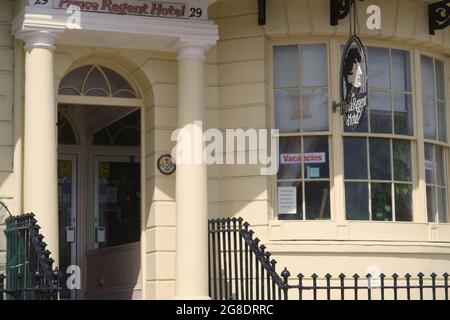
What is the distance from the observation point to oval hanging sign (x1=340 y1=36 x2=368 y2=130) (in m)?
12.0

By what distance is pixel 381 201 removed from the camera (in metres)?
13.1

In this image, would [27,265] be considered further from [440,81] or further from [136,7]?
[440,81]

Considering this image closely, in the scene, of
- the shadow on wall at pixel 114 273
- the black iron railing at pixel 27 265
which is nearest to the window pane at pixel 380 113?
the shadow on wall at pixel 114 273

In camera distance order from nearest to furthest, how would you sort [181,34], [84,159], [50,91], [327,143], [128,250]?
1. [50,91]
2. [181,34]
3. [327,143]
4. [128,250]
5. [84,159]

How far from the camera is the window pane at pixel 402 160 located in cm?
1327

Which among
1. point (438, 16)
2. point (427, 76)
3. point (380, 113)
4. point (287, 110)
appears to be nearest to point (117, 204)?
point (287, 110)

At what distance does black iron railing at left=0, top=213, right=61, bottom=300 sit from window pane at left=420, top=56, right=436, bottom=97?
6.00 meters

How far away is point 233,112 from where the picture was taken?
1310cm

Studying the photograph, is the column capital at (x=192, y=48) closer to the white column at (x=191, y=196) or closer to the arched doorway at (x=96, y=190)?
the white column at (x=191, y=196)

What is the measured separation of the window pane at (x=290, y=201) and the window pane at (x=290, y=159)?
0.13 meters

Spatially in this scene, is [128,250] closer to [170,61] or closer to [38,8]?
[170,61]

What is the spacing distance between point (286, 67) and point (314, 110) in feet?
2.27

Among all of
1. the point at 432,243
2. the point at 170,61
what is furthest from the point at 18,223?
the point at 432,243

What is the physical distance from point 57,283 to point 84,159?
20.7 ft
